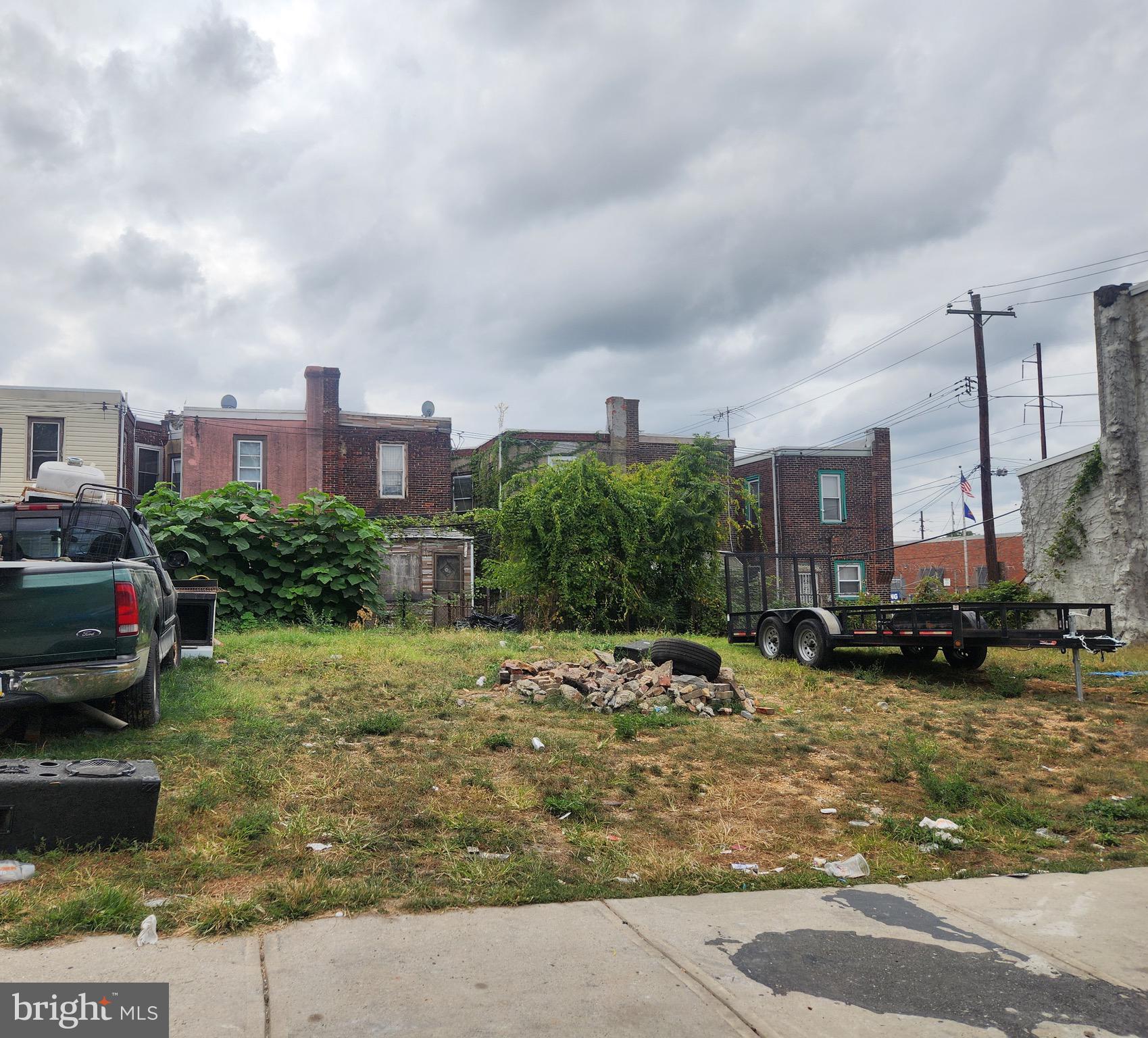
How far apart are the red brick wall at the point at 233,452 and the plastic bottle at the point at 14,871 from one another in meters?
24.8

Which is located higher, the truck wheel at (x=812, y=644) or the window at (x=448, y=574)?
the window at (x=448, y=574)

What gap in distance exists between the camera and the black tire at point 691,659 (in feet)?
35.6

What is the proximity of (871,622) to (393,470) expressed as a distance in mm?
19268

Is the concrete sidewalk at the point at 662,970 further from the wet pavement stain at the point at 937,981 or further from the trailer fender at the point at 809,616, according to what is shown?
the trailer fender at the point at 809,616

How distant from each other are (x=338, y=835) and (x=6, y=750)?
3.25 metres

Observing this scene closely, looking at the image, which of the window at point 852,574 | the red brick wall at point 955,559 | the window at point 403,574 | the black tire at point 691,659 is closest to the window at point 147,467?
the window at point 403,574

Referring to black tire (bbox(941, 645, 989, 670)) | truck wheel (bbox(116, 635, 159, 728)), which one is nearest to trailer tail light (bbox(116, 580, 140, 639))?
truck wheel (bbox(116, 635, 159, 728))

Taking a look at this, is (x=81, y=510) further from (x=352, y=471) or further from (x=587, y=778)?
(x=352, y=471)

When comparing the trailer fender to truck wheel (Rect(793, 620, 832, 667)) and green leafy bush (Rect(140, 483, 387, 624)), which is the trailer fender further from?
green leafy bush (Rect(140, 483, 387, 624))

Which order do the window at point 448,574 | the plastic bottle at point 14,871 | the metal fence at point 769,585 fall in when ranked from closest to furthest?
the plastic bottle at point 14,871, the metal fence at point 769,585, the window at point 448,574

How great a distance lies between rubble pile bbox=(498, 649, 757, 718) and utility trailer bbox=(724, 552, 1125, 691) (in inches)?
123

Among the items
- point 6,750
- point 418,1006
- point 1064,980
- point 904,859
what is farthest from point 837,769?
point 6,750

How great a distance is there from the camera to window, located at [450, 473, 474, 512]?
33.0 meters

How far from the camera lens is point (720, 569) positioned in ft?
76.8
